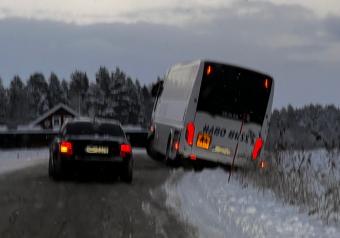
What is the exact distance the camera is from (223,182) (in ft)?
50.3

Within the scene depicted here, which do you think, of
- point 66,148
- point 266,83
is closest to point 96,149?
point 66,148

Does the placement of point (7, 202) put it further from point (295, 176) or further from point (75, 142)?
point (295, 176)

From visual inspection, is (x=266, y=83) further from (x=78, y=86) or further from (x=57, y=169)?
(x=78, y=86)

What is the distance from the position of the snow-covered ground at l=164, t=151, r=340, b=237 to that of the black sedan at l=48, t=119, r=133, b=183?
1328 mm

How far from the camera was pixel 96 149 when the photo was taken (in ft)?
49.3

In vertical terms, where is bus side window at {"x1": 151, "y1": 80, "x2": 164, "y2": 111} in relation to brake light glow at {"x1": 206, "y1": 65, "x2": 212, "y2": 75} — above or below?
below

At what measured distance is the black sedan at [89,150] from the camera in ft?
49.0

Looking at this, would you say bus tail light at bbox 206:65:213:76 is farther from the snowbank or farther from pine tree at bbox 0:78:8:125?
pine tree at bbox 0:78:8:125

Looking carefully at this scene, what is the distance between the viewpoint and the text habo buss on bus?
18.7 m

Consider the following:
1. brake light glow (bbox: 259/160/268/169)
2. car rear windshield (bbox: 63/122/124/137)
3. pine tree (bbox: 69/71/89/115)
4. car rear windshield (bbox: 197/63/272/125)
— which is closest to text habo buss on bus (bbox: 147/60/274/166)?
car rear windshield (bbox: 197/63/272/125)

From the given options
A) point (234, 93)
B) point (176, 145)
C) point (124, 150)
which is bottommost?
point (176, 145)

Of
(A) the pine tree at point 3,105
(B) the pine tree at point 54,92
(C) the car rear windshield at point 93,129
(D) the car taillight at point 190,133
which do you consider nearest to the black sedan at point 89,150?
(C) the car rear windshield at point 93,129

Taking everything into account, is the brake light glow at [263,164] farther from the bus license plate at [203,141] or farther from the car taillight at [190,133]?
the car taillight at [190,133]

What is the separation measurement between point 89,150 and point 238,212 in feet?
18.2
